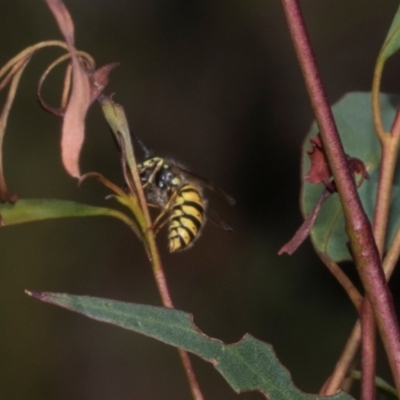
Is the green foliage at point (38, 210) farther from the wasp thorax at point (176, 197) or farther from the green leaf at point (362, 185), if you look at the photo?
the wasp thorax at point (176, 197)

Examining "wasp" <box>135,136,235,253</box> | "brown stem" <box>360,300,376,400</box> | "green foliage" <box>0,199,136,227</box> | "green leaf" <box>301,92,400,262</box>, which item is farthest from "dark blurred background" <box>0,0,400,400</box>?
"brown stem" <box>360,300,376,400</box>

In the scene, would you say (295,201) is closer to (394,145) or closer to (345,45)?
(345,45)

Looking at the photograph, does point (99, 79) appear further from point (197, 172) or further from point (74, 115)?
point (197, 172)

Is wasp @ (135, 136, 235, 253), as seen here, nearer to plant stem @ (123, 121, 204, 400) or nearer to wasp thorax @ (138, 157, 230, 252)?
wasp thorax @ (138, 157, 230, 252)

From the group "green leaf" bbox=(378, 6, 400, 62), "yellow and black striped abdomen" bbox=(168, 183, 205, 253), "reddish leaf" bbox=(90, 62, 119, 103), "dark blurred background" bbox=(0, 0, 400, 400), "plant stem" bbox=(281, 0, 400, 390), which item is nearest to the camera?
"plant stem" bbox=(281, 0, 400, 390)

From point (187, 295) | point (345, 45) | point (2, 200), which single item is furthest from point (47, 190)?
point (2, 200)
